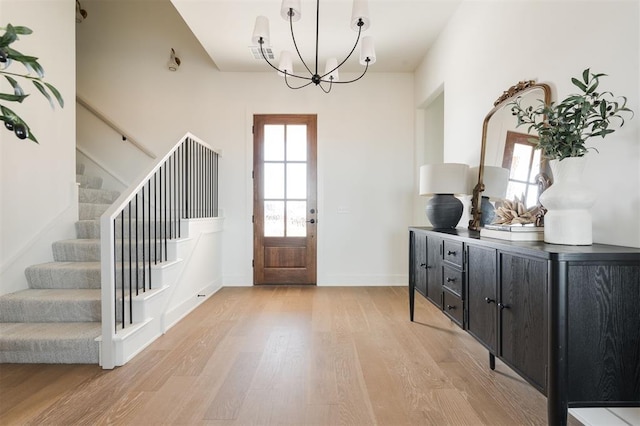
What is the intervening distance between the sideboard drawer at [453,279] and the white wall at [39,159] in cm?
342

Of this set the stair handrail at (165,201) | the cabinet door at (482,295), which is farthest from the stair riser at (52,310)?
the cabinet door at (482,295)

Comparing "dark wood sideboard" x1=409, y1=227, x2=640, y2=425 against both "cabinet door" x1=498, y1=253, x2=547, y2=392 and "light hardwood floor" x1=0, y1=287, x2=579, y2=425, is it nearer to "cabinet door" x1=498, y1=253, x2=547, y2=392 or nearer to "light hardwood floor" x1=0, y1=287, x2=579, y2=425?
"cabinet door" x1=498, y1=253, x2=547, y2=392

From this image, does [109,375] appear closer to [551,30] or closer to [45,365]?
[45,365]

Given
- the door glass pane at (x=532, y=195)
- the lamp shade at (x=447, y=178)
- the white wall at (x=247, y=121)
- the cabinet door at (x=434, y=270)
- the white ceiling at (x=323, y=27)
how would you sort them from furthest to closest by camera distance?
1. the white wall at (x=247, y=121)
2. the white ceiling at (x=323, y=27)
3. the lamp shade at (x=447, y=178)
4. the cabinet door at (x=434, y=270)
5. the door glass pane at (x=532, y=195)

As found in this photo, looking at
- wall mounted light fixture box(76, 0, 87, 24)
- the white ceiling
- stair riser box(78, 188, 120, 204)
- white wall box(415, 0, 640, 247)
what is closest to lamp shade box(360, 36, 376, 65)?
the white ceiling

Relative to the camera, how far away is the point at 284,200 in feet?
14.9

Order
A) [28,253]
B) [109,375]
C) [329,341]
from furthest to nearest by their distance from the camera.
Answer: [28,253], [329,341], [109,375]

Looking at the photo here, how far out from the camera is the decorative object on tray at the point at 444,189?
267cm

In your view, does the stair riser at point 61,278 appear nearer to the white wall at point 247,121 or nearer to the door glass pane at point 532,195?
the white wall at point 247,121

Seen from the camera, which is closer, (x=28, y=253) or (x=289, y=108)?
(x=28, y=253)

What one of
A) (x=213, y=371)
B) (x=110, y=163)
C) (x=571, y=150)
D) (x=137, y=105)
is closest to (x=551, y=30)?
(x=571, y=150)

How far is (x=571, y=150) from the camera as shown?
149 cm

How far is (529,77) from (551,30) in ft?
0.95

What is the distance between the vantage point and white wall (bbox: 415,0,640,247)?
4.80 feet
